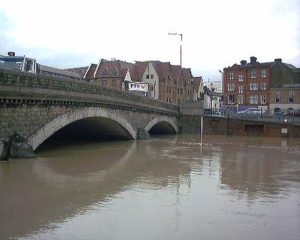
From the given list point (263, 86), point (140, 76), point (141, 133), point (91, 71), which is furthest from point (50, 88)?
point (263, 86)

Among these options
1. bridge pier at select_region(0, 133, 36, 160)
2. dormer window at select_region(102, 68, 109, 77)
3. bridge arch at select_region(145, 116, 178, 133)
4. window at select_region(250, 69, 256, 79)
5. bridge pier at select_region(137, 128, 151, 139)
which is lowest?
bridge pier at select_region(0, 133, 36, 160)

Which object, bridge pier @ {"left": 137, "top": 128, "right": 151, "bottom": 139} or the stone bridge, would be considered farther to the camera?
bridge pier @ {"left": 137, "top": 128, "right": 151, "bottom": 139}

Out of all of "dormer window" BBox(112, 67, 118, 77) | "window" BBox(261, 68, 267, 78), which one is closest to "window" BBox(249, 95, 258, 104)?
"window" BBox(261, 68, 267, 78)

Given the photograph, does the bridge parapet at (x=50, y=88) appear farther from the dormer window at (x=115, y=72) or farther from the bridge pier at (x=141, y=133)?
the dormer window at (x=115, y=72)

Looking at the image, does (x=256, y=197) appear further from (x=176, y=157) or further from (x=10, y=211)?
(x=176, y=157)

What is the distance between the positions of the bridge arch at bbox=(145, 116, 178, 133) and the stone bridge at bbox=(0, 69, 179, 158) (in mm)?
3136

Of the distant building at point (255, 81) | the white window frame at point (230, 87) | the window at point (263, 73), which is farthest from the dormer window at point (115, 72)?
the window at point (263, 73)

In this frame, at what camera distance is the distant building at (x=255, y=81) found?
305 feet

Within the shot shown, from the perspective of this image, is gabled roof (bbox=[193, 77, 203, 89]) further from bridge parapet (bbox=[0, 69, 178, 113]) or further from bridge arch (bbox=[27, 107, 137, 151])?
bridge parapet (bbox=[0, 69, 178, 113])

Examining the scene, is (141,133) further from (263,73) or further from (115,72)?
(263,73)

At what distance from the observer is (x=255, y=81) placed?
95.8m

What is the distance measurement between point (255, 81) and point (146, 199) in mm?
84165

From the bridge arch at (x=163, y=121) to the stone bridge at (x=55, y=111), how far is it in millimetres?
3136

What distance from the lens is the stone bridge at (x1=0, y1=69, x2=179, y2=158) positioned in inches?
869
